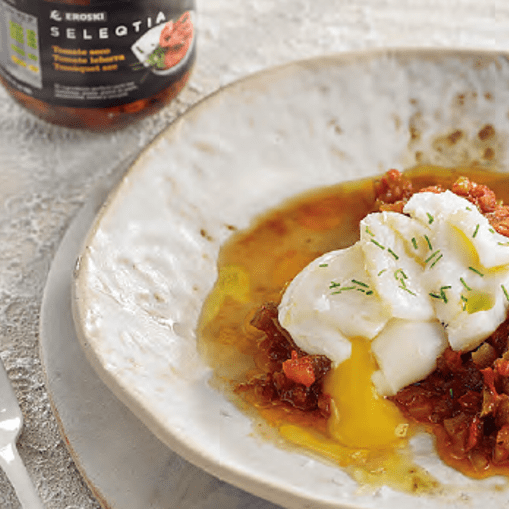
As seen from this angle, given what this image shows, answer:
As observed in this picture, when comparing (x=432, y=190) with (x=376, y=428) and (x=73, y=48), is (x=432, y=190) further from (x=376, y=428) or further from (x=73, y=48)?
(x=73, y=48)

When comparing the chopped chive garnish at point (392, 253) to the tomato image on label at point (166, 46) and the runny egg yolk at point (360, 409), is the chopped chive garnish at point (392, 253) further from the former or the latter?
the tomato image on label at point (166, 46)

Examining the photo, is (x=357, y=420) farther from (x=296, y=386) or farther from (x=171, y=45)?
(x=171, y=45)

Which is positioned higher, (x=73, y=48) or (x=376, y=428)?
(x=73, y=48)

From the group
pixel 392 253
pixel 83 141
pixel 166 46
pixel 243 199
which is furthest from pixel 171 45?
pixel 392 253

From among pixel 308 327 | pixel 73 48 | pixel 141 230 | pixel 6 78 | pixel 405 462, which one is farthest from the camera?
pixel 6 78

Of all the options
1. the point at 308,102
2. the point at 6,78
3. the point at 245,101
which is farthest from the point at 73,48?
the point at 308,102

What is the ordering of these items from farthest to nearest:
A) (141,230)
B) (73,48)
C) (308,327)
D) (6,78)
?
1. (6,78)
2. (73,48)
3. (141,230)
4. (308,327)

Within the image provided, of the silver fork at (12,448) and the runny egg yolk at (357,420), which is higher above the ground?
the runny egg yolk at (357,420)

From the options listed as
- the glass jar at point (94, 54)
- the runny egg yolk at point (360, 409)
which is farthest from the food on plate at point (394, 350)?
the glass jar at point (94, 54)
